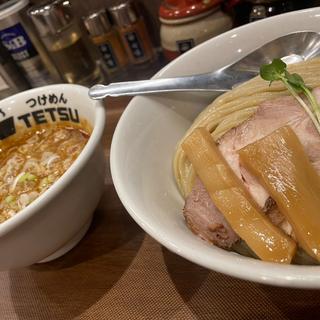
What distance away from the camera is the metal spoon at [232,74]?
0.92 meters

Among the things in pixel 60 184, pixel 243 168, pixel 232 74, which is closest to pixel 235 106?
pixel 232 74

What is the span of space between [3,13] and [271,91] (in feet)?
4.01

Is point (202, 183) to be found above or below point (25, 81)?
above

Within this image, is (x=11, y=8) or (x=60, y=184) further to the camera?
(x=11, y=8)

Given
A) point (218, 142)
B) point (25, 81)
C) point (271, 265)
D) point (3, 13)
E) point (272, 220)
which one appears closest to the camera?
point (271, 265)

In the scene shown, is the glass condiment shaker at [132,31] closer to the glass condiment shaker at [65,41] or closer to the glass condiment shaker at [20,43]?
the glass condiment shaker at [65,41]

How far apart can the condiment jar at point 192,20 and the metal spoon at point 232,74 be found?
436mm

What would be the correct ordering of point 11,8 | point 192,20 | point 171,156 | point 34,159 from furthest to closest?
1. point 11,8
2. point 192,20
3. point 34,159
4. point 171,156

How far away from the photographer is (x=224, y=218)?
67 cm

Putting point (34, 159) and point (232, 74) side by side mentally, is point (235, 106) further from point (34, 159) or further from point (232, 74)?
point (34, 159)

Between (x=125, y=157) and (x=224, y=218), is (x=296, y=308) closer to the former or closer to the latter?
(x=224, y=218)

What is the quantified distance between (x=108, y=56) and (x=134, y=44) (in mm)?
137

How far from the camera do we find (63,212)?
2.72 ft

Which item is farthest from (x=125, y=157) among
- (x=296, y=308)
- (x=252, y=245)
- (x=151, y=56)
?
(x=151, y=56)
